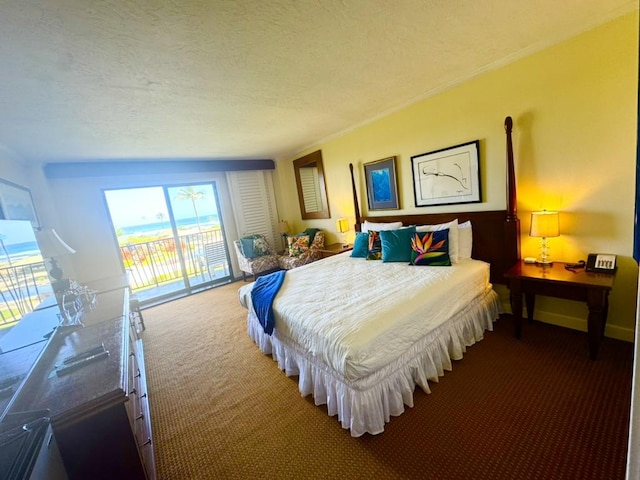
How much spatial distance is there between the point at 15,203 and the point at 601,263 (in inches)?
204

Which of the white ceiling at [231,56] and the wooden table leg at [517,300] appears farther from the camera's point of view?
the wooden table leg at [517,300]

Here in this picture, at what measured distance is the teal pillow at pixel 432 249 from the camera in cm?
259

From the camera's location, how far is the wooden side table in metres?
1.83

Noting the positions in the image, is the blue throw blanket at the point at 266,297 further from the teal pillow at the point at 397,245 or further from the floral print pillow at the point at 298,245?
the floral print pillow at the point at 298,245

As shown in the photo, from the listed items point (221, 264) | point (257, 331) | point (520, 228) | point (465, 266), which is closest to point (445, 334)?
point (465, 266)

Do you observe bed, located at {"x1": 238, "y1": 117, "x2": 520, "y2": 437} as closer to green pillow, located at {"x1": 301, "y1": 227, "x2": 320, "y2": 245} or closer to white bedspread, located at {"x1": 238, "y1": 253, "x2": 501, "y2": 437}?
white bedspread, located at {"x1": 238, "y1": 253, "x2": 501, "y2": 437}

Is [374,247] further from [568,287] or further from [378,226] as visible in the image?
[568,287]

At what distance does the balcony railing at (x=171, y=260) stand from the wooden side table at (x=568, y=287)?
15.7 feet

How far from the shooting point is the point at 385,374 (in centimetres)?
162

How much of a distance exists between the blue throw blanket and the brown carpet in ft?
1.59

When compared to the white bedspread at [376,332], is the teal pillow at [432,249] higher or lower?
higher

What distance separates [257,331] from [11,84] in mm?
2555

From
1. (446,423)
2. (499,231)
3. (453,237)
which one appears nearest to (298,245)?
(453,237)

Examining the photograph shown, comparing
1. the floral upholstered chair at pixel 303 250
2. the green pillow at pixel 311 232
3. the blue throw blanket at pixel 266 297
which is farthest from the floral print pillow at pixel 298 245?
the blue throw blanket at pixel 266 297
